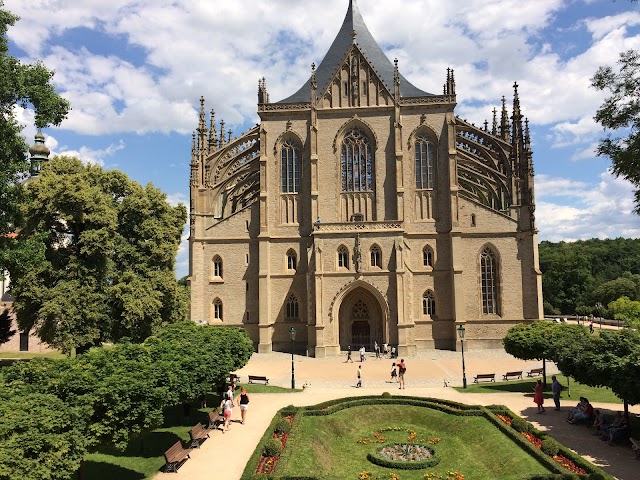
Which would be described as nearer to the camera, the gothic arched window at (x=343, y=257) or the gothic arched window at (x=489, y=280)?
the gothic arched window at (x=343, y=257)

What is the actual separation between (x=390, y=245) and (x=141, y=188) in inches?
871

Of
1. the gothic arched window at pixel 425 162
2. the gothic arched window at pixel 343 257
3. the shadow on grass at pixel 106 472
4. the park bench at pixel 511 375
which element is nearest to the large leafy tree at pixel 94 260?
the shadow on grass at pixel 106 472

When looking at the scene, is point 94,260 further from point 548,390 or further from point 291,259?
point 548,390

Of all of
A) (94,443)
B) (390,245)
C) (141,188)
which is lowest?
Answer: (94,443)

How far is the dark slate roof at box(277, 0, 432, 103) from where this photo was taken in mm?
50094

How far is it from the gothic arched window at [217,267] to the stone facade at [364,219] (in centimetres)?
10

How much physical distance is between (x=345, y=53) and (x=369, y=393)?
36.4m

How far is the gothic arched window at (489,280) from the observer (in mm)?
45938

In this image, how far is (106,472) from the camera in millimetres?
16453

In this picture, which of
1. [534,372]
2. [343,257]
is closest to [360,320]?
[343,257]

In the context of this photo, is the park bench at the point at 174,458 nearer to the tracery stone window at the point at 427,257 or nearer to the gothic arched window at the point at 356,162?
the tracery stone window at the point at 427,257

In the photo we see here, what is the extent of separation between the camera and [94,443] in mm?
12891

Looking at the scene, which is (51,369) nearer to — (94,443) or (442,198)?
(94,443)

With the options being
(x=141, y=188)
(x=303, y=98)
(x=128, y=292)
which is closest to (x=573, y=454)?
(x=128, y=292)
